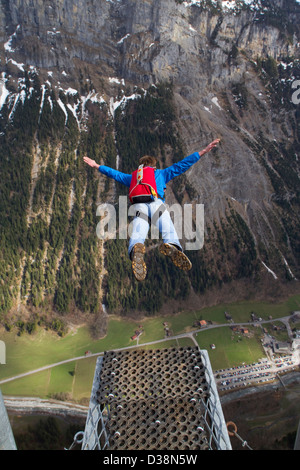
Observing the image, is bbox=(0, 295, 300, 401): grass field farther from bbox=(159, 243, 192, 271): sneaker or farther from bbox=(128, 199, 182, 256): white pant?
bbox=(128, 199, 182, 256): white pant

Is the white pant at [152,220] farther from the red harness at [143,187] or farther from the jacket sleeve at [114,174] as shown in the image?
the jacket sleeve at [114,174]

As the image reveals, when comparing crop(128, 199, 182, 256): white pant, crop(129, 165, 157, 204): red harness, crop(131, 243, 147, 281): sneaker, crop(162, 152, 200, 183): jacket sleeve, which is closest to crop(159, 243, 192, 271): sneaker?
crop(128, 199, 182, 256): white pant

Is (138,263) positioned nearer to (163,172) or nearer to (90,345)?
(163,172)

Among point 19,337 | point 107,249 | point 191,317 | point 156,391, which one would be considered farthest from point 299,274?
point 156,391

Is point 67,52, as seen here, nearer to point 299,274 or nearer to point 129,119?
point 129,119

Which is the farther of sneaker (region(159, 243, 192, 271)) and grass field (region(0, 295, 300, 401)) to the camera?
grass field (region(0, 295, 300, 401))

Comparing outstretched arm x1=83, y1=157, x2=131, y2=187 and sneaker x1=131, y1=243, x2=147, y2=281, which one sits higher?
outstretched arm x1=83, y1=157, x2=131, y2=187

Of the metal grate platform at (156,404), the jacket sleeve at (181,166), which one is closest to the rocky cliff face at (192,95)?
the metal grate platform at (156,404)
